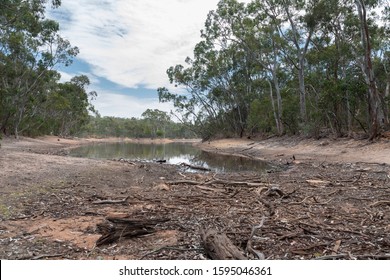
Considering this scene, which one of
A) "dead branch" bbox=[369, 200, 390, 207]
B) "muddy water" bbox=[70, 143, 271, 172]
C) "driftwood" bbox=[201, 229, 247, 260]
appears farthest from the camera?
"muddy water" bbox=[70, 143, 271, 172]

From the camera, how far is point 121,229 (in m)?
5.70

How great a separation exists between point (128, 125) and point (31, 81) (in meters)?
83.1

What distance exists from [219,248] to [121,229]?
196 cm

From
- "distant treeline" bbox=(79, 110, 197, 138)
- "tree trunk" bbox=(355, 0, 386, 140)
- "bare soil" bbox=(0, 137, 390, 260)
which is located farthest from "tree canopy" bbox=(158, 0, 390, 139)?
"distant treeline" bbox=(79, 110, 197, 138)

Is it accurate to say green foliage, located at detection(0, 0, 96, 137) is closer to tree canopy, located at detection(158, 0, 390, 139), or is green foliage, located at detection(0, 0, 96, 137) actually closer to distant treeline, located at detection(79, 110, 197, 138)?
tree canopy, located at detection(158, 0, 390, 139)

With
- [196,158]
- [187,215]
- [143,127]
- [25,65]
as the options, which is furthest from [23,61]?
[143,127]

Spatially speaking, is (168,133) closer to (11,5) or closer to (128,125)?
(128,125)

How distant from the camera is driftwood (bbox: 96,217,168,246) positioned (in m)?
5.54

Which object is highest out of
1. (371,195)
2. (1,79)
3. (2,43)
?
(2,43)

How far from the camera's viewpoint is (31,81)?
144ft

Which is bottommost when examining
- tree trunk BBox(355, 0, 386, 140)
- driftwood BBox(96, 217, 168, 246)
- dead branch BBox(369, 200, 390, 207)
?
driftwood BBox(96, 217, 168, 246)

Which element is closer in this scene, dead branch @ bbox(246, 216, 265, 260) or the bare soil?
dead branch @ bbox(246, 216, 265, 260)

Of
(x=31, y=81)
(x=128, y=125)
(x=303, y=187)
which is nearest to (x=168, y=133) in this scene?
(x=128, y=125)

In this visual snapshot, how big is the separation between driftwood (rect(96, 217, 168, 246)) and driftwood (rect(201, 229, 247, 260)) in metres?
1.46
